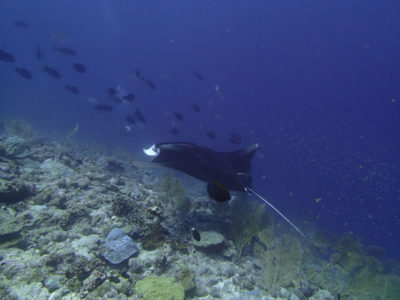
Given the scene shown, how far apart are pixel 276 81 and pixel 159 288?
9899 centimetres

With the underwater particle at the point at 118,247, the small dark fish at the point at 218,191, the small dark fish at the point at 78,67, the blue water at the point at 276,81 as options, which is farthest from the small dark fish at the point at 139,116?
the blue water at the point at 276,81

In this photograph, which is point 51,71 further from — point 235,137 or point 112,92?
point 235,137

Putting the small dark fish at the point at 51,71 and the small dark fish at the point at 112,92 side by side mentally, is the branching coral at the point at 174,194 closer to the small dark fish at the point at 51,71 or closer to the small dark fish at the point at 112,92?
the small dark fish at the point at 112,92

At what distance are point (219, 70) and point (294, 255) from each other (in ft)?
333

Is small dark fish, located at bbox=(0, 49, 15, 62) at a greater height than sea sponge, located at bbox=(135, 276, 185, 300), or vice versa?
small dark fish, located at bbox=(0, 49, 15, 62)

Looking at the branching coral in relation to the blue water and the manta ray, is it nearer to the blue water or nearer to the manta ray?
the manta ray

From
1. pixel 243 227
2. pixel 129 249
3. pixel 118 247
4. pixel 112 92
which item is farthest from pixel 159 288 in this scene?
pixel 112 92

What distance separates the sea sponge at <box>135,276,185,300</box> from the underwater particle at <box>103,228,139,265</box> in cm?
57

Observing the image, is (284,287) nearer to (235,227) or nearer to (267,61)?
(235,227)

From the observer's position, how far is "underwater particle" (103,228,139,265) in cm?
361

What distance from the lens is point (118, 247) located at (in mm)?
3768

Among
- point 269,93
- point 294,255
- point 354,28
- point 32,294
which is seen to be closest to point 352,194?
point 354,28

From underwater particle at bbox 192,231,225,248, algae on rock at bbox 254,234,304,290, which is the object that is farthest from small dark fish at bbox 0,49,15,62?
algae on rock at bbox 254,234,304,290

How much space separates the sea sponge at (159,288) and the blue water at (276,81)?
33.1 metres
